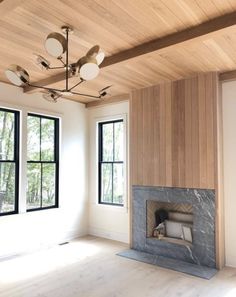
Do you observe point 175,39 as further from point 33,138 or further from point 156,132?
point 33,138

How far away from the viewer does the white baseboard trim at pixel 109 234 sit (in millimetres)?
5066

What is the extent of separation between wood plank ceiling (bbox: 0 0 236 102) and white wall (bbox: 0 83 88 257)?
39.3 inches

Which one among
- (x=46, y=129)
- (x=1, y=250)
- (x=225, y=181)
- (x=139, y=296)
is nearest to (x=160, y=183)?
(x=225, y=181)

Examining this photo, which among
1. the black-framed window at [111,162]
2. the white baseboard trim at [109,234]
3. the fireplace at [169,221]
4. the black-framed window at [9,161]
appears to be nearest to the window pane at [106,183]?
the black-framed window at [111,162]

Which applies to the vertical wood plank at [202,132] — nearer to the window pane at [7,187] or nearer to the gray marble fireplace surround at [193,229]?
the gray marble fireplace surround at [193,229]

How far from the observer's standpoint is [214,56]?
334cm

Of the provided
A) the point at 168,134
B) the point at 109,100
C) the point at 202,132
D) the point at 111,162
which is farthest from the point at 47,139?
the point at 202,132

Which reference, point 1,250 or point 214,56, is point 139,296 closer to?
point 1,250

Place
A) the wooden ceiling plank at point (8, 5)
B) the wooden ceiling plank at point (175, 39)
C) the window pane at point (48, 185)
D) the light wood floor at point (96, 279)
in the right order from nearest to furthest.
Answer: the wooden ceiling plank at point (8, 5) → the wooden ceiling plank at point (175, 39) → the light wood floor at point (96, 279) → the window pane at point (48, 185)

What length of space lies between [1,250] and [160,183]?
271cm

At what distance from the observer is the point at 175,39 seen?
274 centimetres

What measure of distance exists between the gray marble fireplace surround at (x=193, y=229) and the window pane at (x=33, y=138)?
6.21 ft

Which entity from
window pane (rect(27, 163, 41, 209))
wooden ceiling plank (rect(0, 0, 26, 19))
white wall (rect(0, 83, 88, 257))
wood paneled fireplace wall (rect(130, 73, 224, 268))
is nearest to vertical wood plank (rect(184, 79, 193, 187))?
wood paneled fireplace wall (rect(130, 73, 224, 268))

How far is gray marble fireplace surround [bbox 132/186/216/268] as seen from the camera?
3.85 meters
